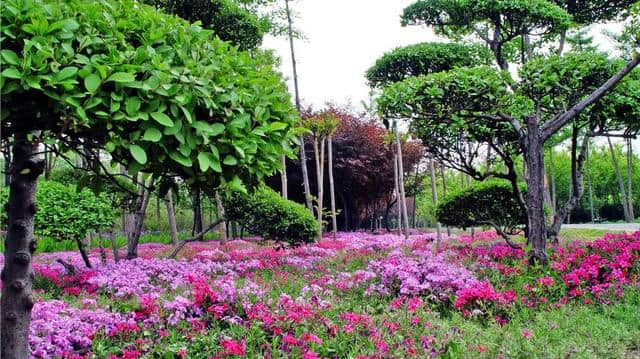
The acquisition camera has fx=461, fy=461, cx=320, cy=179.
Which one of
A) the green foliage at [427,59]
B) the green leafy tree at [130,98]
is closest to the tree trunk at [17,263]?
the green leafy tree at [130,98]

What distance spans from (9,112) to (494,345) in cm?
381

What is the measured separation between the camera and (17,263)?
2477 millimetres

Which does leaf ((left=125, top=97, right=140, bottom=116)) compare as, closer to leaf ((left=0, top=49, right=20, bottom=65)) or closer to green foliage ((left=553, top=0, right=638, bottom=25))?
leaf ((left=0, top=49, right=20, bottom=65))

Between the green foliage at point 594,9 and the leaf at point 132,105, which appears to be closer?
the leaf at point 132,105

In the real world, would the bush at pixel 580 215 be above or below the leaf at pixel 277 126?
below

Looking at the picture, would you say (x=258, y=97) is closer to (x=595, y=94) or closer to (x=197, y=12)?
(x=595, y=94)

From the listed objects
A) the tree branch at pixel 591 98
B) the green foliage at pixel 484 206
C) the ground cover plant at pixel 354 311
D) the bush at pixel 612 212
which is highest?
the tree branch at pixel 591 98

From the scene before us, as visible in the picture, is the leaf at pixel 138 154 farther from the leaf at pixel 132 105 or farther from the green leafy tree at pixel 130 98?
the leaf at pixel 132 105

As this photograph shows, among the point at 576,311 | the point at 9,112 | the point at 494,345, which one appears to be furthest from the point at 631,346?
the point at 9,112

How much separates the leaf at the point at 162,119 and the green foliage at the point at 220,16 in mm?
8154

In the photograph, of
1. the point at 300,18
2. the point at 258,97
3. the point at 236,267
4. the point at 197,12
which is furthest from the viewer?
the point at 300,18

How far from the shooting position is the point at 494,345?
3.91m

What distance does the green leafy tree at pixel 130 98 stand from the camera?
1.71m

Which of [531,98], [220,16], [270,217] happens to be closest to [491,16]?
[531,98]
